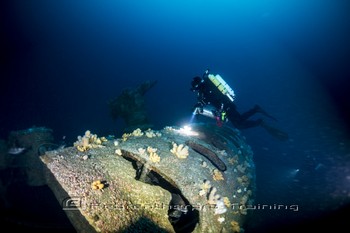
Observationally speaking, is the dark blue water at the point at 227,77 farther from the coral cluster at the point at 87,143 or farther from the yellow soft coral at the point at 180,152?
the coral cluster at the point at 87,143

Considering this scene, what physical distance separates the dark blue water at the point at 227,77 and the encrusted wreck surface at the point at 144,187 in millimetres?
4581

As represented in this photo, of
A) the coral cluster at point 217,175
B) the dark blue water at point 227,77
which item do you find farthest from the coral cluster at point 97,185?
the dark blue water at point 227,77

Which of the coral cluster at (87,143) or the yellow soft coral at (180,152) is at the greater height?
the yellow soft coral at (180,152)

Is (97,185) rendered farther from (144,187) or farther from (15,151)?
(15,151)

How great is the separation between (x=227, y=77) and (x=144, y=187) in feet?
345

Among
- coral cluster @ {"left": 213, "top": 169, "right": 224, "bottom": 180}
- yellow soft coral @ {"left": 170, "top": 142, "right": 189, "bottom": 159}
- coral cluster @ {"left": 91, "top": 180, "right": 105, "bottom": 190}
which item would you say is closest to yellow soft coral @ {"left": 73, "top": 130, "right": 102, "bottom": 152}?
coral cluster @ {"left": 91, "top": 180, "right": 105, "bottom": 190}

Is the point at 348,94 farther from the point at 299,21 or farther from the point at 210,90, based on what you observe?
the point at 299,21

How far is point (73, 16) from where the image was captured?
12719 cm

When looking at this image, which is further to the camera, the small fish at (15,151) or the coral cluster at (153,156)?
the small fish at (15,151)

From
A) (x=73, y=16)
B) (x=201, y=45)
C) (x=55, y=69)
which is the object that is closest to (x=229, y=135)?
(x=55, y=69)

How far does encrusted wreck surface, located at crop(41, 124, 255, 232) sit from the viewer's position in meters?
3.70

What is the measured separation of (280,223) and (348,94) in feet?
169

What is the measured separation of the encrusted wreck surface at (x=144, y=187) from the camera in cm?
370

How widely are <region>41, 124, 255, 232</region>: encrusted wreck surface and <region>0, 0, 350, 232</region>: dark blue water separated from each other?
4.58 meters
